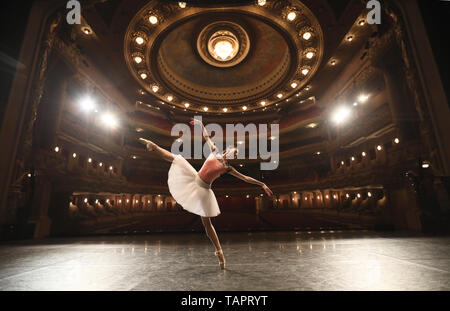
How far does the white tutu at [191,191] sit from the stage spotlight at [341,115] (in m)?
13.2

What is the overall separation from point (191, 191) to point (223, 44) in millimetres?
11423

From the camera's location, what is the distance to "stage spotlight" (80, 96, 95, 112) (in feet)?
37.8

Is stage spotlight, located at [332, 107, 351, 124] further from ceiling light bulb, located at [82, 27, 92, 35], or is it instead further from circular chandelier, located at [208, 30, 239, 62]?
ceiling light bulb, located at [82, 27, 92, 35]

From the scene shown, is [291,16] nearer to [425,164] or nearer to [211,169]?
[425,164]

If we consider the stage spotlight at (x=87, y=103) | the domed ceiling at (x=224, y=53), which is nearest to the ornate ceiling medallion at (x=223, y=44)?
the domed ceiling at (x=224, y=53)

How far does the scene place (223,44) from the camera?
1180 cm

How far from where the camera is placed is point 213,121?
19.1 meters

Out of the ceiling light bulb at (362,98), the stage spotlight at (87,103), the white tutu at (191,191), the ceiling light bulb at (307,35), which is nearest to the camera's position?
the white tutu at (191,191)

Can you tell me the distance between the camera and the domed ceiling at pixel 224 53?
28.7ft

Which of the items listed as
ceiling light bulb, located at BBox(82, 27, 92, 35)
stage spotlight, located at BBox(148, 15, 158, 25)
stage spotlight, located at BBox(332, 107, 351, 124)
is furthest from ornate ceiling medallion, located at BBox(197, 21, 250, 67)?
stage spotlight, located at BBox(332, 107, 351, 124)

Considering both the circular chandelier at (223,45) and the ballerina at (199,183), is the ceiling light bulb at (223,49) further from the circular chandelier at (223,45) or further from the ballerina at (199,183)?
the ballerina at (199,183)

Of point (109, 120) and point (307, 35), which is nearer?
point (307, 35)

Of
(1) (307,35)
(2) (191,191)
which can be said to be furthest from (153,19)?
(2) (191,191)

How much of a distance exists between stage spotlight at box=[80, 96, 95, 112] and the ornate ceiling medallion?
7.33 metres
